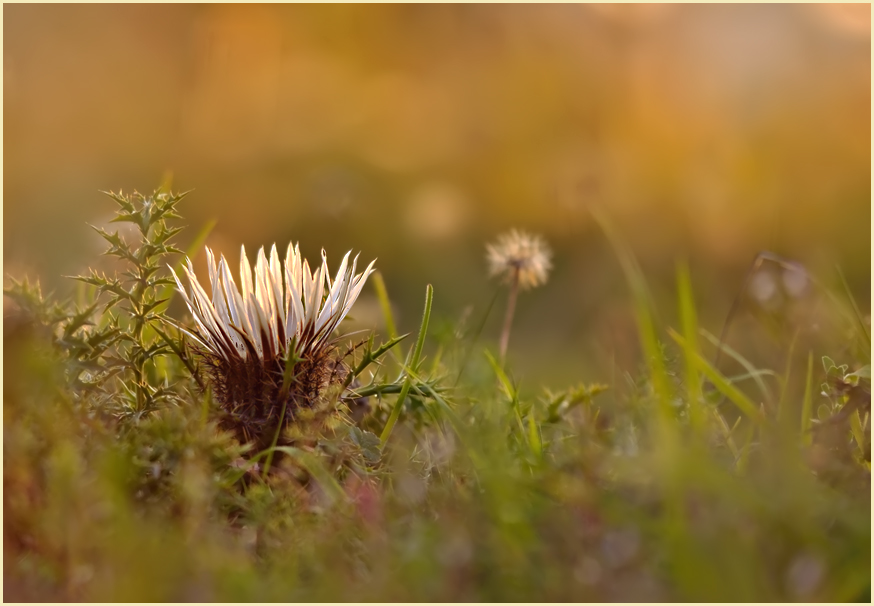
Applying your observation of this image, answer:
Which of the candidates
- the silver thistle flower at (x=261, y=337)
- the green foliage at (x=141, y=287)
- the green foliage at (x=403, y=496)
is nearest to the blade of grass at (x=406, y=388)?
the green foliage at (x=403, y=496)

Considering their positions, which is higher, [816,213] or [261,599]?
[261,599]

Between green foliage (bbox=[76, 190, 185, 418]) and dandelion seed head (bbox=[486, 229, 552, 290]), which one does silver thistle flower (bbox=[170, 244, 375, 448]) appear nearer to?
green foliage (bbox=[76, 190, 185, 418])

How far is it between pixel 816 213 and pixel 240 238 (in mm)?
3603

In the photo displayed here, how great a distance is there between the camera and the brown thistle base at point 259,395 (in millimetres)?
1496

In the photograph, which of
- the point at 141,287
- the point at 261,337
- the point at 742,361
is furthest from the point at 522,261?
the point at 141,287

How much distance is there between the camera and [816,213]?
5324 millimetres

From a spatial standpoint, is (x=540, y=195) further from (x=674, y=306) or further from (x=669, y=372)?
(x=669, y=372)

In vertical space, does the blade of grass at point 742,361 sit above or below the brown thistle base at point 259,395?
below

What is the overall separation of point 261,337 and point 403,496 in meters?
0.39

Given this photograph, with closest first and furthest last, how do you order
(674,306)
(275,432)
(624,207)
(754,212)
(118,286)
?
(275,432), (118,286), (674,306), (754,212), (624,207)

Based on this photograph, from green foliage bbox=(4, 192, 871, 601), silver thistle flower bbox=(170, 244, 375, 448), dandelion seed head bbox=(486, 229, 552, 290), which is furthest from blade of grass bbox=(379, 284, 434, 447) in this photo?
dandelion seed head bbox=(486, 229, 552, 290)

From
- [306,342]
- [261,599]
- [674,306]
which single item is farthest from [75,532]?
[674,306]

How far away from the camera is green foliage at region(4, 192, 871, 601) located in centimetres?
102

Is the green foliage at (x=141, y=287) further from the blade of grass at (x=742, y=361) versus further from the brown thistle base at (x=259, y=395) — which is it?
the blade of grass at (x=742, y=361)
